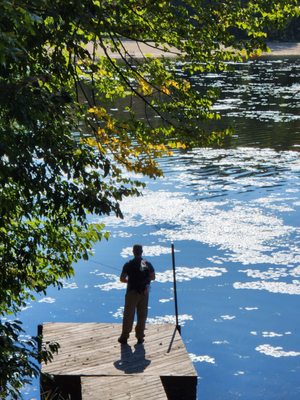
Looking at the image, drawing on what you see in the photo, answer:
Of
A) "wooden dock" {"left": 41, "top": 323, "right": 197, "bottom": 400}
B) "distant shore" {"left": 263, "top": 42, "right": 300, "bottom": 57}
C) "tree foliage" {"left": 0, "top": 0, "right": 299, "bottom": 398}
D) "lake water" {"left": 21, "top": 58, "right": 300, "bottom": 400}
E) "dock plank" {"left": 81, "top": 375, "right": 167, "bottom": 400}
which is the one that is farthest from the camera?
"distant shore" {"left": 263, "top": 42, "right": 300, "bottom": 57}

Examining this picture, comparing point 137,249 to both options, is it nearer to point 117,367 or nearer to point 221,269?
point 117,367

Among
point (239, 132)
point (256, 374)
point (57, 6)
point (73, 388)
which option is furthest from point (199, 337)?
point (239, 132)

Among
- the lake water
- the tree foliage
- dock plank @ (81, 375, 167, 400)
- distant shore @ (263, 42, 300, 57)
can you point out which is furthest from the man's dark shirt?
distant shore @ (263, 42, 300, 57)

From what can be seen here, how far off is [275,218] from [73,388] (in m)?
19.8

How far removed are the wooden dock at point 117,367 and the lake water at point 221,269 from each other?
2408 mm

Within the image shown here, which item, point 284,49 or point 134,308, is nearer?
point 134,308

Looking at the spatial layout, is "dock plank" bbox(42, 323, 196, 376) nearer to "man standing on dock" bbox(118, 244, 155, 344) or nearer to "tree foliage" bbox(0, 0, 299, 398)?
"man standing on dock" bbox(118, 244, 155, 344)

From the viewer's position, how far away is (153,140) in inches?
547

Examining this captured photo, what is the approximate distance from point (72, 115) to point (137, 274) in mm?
5747

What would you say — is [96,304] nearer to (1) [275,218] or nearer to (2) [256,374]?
(2) [256,374]

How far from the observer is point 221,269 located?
28.8 m

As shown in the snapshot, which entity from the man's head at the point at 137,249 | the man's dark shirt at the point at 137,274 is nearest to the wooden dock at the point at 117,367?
the man's dark shirt at the point at 137,274

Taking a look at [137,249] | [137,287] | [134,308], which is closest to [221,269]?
[134,308]

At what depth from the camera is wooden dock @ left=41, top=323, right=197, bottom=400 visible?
14945 mm
